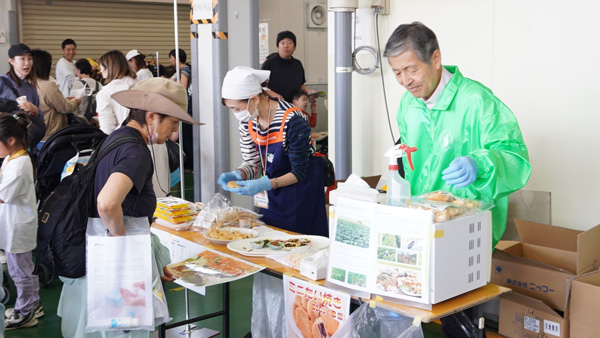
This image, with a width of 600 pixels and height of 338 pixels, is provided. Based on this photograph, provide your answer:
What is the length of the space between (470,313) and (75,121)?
475 centimetres

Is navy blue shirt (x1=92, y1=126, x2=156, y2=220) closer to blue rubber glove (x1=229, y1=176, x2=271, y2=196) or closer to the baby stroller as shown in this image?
blue rubber glove (x1=229, y1=176, x2=271, y2=196)

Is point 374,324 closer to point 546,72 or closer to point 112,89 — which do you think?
point 546,72

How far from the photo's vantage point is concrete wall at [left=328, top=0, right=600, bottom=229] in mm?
3748

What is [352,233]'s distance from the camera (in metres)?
2.38

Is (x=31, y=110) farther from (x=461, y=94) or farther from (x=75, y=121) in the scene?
(x=461, y=94)

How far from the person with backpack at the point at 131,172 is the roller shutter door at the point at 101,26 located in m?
9.34

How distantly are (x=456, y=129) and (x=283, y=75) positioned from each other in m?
5.19

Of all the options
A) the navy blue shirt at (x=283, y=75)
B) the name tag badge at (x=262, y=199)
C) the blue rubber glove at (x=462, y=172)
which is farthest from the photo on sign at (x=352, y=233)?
the navy blue shirt at (x=283, y=75)

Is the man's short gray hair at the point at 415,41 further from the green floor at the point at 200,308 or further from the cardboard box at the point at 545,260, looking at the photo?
the green floor at the point at 200,308

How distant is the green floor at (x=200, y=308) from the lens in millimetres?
4062

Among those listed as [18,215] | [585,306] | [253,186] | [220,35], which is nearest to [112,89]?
[220,35]

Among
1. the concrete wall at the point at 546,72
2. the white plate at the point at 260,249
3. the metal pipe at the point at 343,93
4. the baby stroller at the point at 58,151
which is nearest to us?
the white plate at the point at 260,249

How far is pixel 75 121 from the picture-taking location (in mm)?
6254

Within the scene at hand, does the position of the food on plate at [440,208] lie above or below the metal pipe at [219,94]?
below
